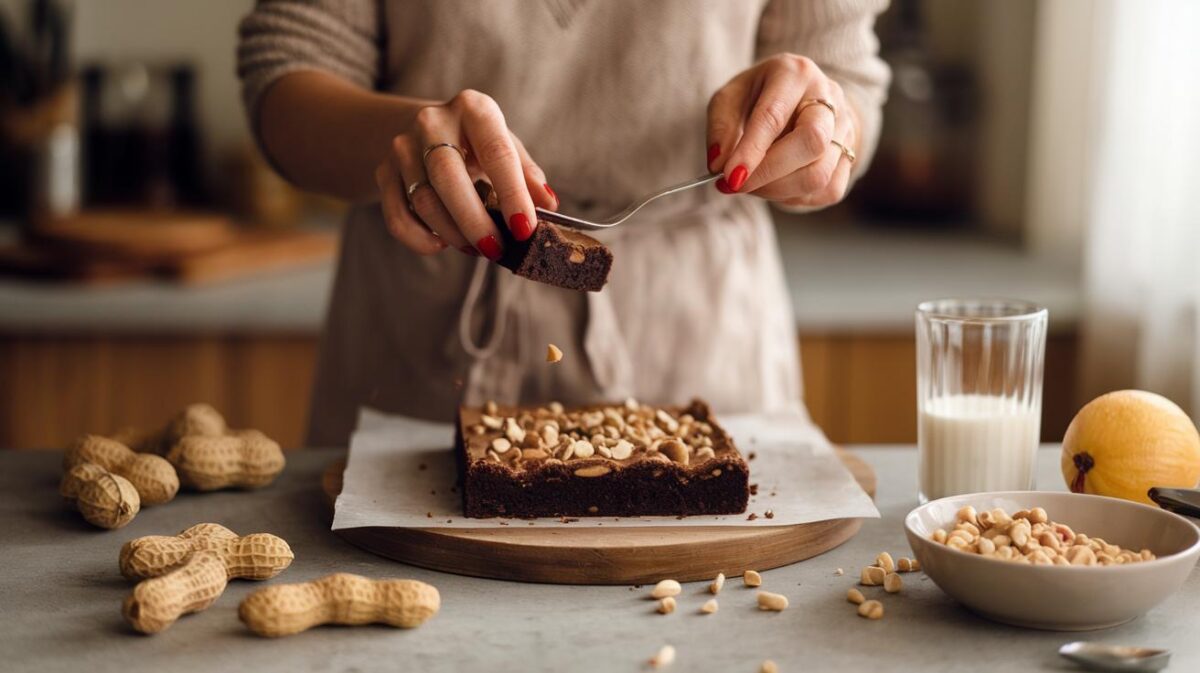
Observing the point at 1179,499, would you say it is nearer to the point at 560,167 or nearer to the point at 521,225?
the point at 521,225

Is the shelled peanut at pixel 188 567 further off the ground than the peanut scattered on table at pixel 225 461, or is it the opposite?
the peanut scattered on table at pixel 225 461

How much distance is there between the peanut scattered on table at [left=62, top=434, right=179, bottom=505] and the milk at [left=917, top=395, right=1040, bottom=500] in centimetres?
70

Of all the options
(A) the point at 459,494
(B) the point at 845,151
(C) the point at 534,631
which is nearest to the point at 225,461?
(A) the point at 459,494

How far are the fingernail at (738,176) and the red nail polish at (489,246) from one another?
222 mm

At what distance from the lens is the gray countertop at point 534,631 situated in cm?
93

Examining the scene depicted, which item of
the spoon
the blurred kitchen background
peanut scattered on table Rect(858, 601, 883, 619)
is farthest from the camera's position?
the blurred kitchen background

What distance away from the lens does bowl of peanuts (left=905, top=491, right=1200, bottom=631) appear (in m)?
0.93

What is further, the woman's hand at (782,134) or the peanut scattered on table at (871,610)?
the woman's hand at (782,134)

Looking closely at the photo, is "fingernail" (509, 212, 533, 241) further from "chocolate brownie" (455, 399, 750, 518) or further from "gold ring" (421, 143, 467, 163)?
"chocolate brownie" (455, 399, 750, 518)

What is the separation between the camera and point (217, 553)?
1.05m

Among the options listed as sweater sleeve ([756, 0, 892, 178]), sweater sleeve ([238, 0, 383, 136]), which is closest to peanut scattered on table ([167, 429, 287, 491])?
sweater sleeve ([238, 0, 383, 136])

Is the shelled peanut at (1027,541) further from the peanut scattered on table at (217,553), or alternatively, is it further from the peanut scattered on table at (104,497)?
the peanut scattered on table at (104,497)

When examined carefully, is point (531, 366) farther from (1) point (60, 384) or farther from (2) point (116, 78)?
(2) point (116, 78)

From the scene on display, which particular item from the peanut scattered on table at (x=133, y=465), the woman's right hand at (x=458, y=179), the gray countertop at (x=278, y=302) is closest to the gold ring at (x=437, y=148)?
the woman's right hand at (x=458, y=179)
